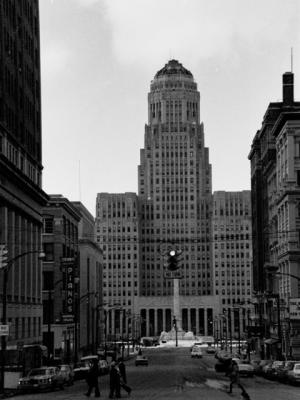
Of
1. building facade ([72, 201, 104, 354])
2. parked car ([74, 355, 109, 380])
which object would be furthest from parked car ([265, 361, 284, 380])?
building facade ([72, 201, 104, 354])

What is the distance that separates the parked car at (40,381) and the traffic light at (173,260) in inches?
892

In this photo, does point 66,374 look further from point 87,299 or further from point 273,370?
point 87,299

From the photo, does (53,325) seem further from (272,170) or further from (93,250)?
(93,250)

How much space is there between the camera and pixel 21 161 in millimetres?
95625

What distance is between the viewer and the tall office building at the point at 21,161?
8706 centimetres

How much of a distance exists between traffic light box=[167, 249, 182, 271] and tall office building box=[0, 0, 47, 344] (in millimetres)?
43485

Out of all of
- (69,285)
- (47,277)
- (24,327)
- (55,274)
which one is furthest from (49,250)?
(24,327)

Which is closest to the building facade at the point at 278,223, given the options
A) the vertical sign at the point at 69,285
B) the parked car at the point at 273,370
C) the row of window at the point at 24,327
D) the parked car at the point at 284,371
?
the parked car at the point at 273,370

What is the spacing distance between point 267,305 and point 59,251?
1218 inches

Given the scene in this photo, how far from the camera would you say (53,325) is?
130 m

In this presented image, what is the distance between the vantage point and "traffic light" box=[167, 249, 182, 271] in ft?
120

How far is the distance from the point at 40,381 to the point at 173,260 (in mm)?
23319

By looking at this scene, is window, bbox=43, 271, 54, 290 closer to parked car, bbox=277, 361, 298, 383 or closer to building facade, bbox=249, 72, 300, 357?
building facade, bbox=249, 72, 300, 357

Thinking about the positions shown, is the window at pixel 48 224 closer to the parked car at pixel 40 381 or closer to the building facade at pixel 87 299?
the building facade at pixel 87 299
